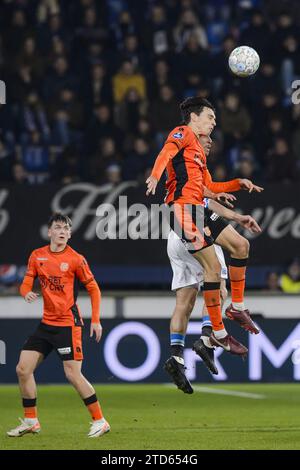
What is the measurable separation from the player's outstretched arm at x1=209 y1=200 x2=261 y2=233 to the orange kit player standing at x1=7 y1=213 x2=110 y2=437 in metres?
1.36

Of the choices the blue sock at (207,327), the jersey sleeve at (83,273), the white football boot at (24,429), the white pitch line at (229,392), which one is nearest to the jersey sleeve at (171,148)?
the jersey sleeve at (83,273)

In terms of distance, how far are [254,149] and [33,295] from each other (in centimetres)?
872

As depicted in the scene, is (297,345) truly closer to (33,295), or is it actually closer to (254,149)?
(254,149)

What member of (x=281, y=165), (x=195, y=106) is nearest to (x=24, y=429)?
(x=195, y=106)

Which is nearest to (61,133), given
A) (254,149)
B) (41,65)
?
(41,65)

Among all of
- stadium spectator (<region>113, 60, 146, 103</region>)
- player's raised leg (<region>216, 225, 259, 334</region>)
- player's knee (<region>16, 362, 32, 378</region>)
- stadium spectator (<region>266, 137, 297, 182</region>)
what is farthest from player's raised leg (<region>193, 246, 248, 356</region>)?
stadium spectator (<region>113, 60, 146, 103</region>)

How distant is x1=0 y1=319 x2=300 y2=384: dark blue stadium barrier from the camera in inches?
701

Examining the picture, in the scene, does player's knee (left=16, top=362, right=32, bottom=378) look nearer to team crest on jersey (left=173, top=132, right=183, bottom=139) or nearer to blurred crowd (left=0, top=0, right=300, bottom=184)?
team crest on jersey (left=173, top=132, right=183, bottom=139)

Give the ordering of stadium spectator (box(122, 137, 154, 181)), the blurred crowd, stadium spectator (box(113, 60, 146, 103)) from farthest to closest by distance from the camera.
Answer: stadium spectator (box(113, 60, 146, 103)) → the blurred crowd → stadium spectator (box(122, 137, 154, 181))

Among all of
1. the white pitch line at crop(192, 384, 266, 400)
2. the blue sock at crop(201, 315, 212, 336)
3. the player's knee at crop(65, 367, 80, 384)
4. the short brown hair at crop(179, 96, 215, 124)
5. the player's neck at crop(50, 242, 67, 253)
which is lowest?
the white pitch line at crop(192, 384, 266, 400)

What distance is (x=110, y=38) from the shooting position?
843 inches

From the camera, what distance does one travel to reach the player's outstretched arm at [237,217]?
11.3m

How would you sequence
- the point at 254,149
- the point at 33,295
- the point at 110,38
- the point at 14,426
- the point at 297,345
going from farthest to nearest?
the point at 110,38, the point at 254,149, the point at 297,345, the point at 14,426, the point at 33,295

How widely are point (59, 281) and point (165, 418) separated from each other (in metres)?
2.64
